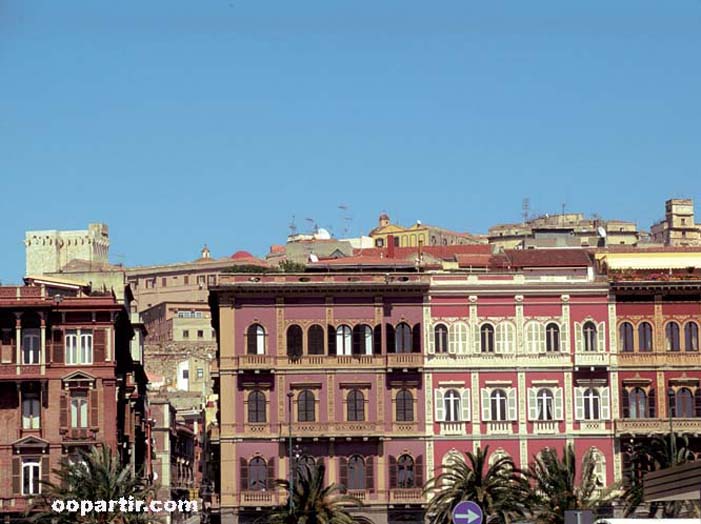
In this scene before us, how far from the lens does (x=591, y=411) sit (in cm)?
11525

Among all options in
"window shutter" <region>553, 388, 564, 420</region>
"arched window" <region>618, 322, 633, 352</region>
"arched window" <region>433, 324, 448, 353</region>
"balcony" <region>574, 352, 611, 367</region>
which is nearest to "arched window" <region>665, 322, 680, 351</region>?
"arched window" <region>618, 322, 633, 352</region>

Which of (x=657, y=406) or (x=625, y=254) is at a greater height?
(x=625, y=254)

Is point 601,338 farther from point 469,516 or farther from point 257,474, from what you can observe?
point 469,516

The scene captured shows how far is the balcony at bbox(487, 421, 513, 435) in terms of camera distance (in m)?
115

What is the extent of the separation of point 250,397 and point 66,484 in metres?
11.8

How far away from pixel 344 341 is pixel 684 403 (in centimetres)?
1810

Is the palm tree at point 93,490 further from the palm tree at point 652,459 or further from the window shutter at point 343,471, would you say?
the palm tree at point 652,459

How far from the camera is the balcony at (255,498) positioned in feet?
369

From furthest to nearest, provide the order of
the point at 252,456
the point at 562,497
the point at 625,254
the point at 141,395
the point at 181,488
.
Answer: the point at 181,488 < the point at 141,395 < the point at 625,254 < the point at 252,456 < the point at 562,497

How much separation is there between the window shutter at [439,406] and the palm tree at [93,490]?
1695 centimetres

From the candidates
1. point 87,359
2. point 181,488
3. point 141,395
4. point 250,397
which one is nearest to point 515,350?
point 250,397

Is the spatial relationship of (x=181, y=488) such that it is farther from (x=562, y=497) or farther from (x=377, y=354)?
(x=562, y=497)

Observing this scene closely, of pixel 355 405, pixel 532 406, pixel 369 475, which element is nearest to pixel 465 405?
pixel 532 406

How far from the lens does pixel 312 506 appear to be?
338 ft
